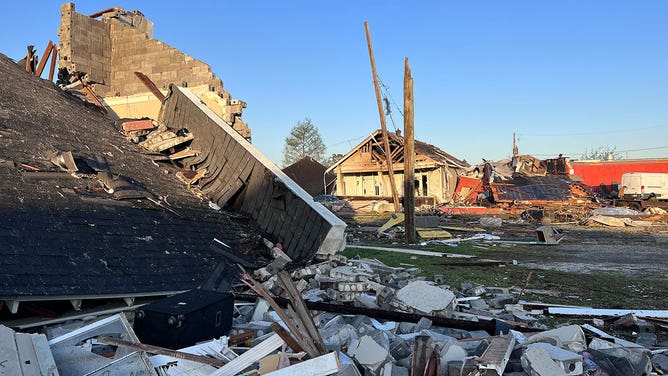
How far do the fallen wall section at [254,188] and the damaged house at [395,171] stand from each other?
18.1 metres

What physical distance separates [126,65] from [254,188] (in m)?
8.82

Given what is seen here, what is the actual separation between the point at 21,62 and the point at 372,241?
10.7 metres

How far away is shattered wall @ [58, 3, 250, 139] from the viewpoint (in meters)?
13.7

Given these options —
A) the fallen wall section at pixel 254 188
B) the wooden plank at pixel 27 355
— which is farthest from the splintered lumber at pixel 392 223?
the wooden plank at pixel 27 355

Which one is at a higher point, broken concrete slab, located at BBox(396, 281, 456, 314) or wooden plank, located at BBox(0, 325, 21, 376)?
wooden plank, located at BBox(0, 325, 21, 376)

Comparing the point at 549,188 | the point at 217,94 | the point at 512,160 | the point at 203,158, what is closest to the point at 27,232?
the point at 203,158

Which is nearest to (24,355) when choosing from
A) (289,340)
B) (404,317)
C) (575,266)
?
(289,340)

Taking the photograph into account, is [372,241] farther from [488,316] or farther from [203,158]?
[488,316]

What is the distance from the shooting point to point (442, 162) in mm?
29391

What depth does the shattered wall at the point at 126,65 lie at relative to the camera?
45.0 ft

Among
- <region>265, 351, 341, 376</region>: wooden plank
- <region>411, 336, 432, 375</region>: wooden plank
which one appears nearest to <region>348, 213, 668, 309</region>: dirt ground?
<region>411, 336, 432, 375</region>: wooden plank

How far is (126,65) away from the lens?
1556cm

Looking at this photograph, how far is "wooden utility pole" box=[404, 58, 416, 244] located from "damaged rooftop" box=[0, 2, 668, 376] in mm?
63

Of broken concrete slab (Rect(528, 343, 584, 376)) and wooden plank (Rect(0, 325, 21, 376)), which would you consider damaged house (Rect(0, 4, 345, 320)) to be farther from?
broken concrete slab (Rect(528, 343, 584, 376))
